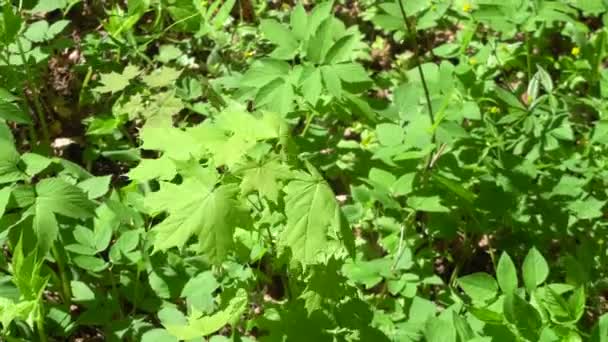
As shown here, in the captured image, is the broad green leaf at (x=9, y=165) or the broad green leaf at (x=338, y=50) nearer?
the broad green leaf at (x=9, y=165)

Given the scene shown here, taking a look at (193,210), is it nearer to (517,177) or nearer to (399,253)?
(399,253)

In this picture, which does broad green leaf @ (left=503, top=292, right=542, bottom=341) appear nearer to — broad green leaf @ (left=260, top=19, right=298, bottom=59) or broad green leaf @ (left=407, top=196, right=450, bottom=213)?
broad green leaf @ (left=407, top=196, right=450, bottom=213)

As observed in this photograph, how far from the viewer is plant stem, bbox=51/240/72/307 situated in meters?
2.29

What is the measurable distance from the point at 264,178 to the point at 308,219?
14cm

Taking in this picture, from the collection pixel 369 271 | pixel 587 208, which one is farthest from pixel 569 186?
pixel 369 271

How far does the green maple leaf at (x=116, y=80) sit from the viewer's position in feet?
9.22

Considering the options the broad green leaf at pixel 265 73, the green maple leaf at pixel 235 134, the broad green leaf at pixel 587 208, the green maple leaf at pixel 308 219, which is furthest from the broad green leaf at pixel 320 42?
the broad green leaf at pixel 587 208

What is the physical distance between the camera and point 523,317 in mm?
1860

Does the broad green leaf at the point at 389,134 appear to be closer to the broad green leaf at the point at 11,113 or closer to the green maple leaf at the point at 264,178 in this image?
the green maple leaf at the point at 264,178

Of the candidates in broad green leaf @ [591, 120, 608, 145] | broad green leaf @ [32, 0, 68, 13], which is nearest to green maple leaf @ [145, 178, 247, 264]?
broad green leaf @ [32, 0, 68, 13]

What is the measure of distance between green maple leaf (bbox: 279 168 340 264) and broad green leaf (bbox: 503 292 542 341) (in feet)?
1.96

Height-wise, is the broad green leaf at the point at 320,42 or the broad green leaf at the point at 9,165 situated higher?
the broad green leaf at the point at 320,42

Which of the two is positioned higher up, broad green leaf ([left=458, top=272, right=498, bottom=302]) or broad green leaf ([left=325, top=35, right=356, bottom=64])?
broad green leaf ([left=325, top=35, right=356, bottom=64])

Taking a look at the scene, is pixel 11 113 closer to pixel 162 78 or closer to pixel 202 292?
pixel 162 78
